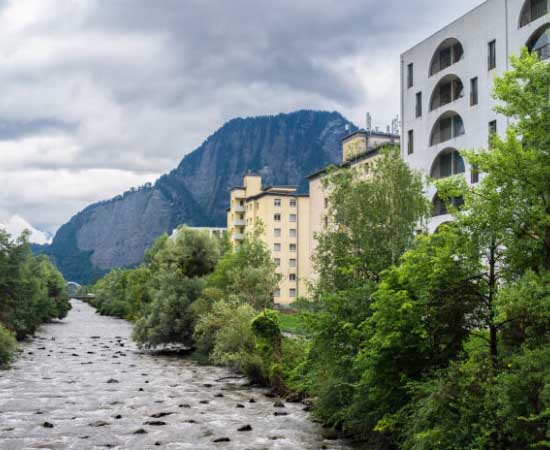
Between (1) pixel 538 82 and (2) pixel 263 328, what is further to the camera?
(2) pixel 263 328

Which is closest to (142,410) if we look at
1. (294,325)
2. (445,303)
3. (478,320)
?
(445,303)

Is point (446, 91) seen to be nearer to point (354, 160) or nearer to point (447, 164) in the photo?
point (447, 164)

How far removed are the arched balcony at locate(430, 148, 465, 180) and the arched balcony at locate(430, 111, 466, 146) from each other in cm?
115

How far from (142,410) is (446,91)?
38537 mm

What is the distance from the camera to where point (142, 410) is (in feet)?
94.7

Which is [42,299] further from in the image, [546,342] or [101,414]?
[546,342]

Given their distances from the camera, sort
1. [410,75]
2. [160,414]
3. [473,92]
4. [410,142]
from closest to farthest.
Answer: [160,414] < [473,92] < [410,142] < [410,75]

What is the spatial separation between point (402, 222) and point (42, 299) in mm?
62106

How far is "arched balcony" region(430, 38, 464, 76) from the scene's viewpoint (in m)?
54.1

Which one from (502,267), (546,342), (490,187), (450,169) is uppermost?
(450,169)

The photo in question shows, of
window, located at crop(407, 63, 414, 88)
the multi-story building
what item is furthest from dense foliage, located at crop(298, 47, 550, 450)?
the multi-story building

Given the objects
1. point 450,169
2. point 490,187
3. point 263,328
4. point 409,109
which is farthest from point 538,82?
point 409,109

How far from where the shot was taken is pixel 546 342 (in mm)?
15406

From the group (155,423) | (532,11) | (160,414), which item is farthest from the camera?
(532,11)
